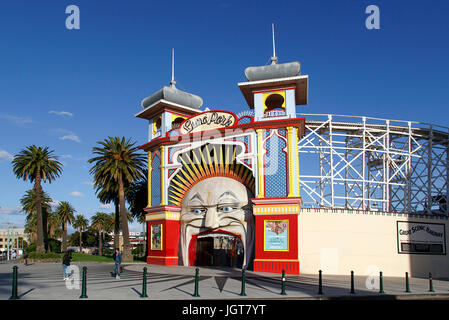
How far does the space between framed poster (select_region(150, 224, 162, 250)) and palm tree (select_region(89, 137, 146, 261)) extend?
23.0 feet

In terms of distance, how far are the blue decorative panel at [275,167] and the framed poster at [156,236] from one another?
9.86m

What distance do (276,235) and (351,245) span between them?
6.17m

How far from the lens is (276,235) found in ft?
86.0

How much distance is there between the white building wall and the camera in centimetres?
2822

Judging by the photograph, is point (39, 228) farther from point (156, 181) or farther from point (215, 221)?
point (215, 221)

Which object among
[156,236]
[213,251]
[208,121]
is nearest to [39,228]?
[156,236]

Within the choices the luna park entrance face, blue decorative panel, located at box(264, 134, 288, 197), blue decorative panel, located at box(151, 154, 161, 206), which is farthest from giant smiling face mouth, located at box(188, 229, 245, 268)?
blue decorative panel, located at box(151, 154, 161, 206)

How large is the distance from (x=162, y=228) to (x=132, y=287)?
580 inches

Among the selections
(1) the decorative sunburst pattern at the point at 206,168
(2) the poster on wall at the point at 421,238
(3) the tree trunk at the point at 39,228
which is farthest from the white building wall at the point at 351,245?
(3) the tree trunk at the point at 39,228

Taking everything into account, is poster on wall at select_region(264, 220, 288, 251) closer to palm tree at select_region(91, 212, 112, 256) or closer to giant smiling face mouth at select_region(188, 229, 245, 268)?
giant smiling face mouth at select_region(188, 229, 245, 268)

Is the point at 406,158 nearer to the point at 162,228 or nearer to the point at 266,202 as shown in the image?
the point at 266,202

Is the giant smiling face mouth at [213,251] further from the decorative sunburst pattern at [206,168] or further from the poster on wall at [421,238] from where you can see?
the poster on wall at [421,238]

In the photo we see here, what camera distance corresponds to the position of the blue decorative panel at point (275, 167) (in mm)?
26969
